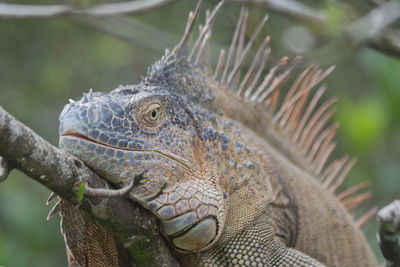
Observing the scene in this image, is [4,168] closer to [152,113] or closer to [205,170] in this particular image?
[152,113]

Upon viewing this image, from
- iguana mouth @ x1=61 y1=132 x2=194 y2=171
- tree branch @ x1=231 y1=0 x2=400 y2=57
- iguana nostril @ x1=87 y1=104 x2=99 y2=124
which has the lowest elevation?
iguana mouth @ x1=61 y1=132 x2=194 y2=171

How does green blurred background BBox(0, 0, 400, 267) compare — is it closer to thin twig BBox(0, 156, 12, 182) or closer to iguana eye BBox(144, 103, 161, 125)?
iguana eye BBox(144, 103, 161, 125)

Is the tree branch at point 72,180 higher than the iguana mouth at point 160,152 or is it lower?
lower

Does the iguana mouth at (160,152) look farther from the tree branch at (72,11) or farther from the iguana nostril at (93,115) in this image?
the tree branch at (72,11)

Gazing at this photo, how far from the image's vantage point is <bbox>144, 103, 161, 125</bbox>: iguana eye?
10.7 ft

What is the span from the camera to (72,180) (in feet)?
8.48

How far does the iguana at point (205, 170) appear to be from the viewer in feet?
10.1

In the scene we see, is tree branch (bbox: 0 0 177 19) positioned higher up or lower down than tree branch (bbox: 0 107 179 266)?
higher up

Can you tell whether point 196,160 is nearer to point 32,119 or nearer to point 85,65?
point 32,119

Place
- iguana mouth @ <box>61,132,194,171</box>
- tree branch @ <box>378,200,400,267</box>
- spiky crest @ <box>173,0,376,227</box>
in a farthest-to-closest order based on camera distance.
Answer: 1. spiky crest @ <box>173,0,376,227</box>
2. iguana mouth @ <box>61,132,194,171</box>
3. tree branch @ <box>378,200,400,267</box>

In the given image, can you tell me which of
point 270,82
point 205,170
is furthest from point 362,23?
point 205,170

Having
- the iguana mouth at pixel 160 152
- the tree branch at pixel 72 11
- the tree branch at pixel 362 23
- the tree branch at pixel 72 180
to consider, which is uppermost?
the tree branch at pixel 72 11

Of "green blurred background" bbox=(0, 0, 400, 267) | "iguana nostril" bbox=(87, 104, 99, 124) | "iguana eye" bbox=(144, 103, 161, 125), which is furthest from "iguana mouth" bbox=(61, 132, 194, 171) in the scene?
"green blurred background" bbox=(0, 0, 400, 267)

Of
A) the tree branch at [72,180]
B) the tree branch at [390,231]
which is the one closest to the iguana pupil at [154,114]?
the tree branch at [72,180]
